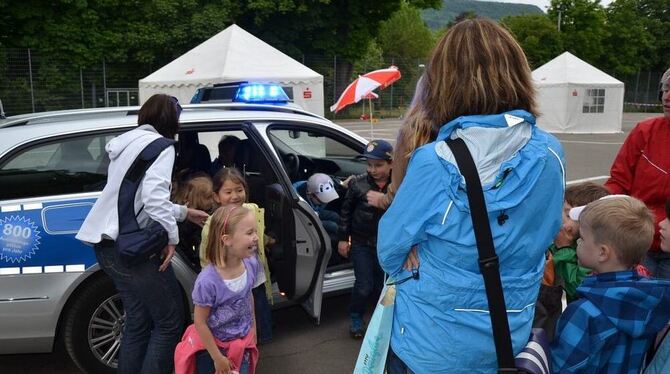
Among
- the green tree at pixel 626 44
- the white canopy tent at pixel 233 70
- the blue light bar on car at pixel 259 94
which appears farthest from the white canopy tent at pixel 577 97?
the green tree at pixel 626 44

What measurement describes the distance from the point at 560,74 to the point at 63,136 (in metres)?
22.5

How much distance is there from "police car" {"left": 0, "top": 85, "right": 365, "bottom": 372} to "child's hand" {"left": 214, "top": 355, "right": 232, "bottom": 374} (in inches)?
35.1

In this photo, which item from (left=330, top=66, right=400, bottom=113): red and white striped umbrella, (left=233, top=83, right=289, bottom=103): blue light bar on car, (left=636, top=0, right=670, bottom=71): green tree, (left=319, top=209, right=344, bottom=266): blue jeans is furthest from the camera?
(left=636, top=0, right=670, bottom=71): green tree

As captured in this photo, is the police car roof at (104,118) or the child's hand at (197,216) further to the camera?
the child's hand at (197,216)

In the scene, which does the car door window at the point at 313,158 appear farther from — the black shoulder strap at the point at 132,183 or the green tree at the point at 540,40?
the green tree at the point at 540,40

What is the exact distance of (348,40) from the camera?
2977cm

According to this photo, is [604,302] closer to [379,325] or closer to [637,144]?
[379,325]

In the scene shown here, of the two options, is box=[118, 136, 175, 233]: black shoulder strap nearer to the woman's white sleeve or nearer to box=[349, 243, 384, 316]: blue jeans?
the woman's white sleeve

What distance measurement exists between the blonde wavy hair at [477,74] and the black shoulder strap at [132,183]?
4.92ft

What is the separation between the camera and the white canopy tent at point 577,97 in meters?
23.0

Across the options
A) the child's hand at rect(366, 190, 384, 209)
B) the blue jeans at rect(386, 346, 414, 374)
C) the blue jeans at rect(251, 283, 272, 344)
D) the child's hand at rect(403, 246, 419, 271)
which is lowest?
the blue jeans at rect(251, 283, 272, 344)

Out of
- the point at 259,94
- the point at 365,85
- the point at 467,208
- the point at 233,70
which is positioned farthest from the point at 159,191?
the point at 233,70

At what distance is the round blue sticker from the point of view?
3.15 metres

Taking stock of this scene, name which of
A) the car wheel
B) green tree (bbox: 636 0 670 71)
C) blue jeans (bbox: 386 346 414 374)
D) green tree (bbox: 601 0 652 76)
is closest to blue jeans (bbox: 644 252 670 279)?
blue jeans (bbox: 386 346 414 374)
